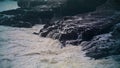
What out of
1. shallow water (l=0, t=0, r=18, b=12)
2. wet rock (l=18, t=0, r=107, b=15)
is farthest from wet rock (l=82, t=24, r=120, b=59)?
shallow water (l=0, t=0, r=18, b=12)

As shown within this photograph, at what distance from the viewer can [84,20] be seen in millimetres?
11656

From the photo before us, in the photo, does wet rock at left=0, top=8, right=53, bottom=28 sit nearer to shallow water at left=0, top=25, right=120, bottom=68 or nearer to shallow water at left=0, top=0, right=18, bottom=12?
shallow water at left=0, top=25, right=120, bottom=68

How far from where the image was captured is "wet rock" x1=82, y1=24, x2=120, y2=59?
8269mm

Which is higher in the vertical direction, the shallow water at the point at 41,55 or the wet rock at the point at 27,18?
the shallow water at the point at 41,55

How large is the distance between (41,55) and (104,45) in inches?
93.9

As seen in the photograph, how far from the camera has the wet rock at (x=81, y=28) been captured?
10039 millimetres

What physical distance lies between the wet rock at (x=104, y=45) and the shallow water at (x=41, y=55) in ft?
0.93

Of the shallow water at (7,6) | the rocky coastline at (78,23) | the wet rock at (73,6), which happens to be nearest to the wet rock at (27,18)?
the rocky coastline at (78,23)

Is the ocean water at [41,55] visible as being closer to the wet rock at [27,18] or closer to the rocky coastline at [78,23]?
the rocky coastline at [78,23]

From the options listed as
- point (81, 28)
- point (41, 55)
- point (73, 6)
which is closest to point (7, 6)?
point (73, 6)

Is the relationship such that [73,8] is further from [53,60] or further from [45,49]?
[53,60]

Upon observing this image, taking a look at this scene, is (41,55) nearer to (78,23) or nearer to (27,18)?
(78,23)

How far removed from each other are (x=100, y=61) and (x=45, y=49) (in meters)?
2.71

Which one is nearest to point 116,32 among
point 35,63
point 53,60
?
point 53,60
